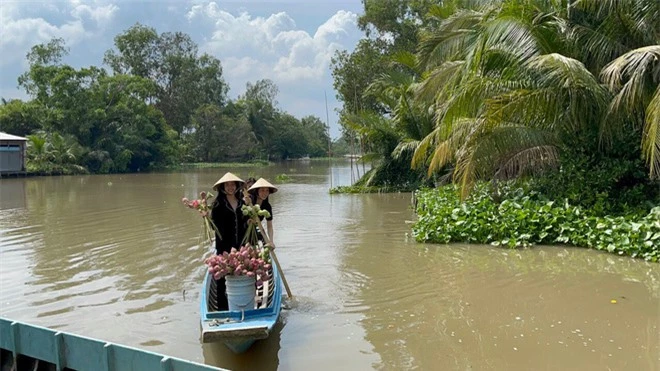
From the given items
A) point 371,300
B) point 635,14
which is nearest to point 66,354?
point 371,300

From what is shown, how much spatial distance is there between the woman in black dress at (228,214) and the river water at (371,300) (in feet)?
3.44

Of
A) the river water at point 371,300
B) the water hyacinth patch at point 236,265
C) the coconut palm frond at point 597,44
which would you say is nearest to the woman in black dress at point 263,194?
the river water at point 371,300

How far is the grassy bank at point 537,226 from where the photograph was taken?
860 centimetres

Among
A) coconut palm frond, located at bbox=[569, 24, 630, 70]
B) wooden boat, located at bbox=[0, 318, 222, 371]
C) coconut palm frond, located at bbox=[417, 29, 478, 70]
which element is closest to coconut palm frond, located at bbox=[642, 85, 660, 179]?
coconut palm frond, located at bbox=[569, 24, 630, 70]

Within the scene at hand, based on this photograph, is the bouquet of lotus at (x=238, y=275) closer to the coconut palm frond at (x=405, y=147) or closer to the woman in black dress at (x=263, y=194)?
the woman in black dress at (x=263, y=194)

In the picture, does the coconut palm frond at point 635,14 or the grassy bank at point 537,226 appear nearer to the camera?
the grassy bank at point 537,226

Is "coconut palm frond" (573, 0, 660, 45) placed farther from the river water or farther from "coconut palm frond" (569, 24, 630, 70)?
the river water

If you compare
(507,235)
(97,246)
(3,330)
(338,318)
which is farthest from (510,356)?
(97,246)

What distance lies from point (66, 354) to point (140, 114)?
151ft

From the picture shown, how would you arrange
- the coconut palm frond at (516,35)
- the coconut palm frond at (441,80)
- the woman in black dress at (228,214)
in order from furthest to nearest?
1. the coconut palm frond at (441,80)
2. the coconut palm frond at (516,35)
3. the woman in black dress at (228,214)

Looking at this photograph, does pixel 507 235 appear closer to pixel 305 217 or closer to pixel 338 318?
pixel 338 318

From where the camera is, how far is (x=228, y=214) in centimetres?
615

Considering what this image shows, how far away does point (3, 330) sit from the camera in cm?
464

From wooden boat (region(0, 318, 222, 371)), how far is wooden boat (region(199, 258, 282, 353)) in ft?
2.56
